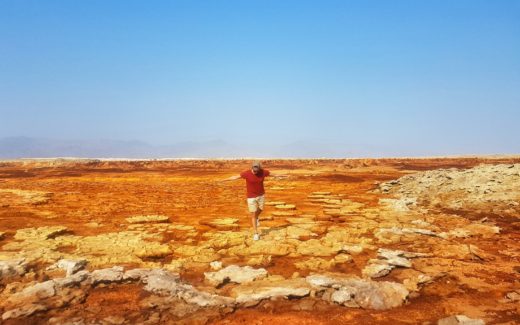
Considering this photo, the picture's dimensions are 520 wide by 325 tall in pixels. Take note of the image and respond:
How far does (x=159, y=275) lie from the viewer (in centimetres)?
616

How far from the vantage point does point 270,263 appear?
709cm

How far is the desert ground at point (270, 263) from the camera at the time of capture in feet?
16.7

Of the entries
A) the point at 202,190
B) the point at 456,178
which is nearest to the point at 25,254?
the point at 202,190

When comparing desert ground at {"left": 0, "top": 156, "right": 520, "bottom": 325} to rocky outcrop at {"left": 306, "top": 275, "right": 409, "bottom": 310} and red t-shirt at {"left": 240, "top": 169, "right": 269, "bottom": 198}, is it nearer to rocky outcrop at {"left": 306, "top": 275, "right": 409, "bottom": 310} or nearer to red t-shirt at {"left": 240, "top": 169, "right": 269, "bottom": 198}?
rocky outcrop at {"left": 306, "top": 275, "right": 409, "bottom": 310}

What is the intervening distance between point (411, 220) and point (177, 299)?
24.0ft

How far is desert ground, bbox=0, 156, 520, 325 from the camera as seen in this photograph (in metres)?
5.09

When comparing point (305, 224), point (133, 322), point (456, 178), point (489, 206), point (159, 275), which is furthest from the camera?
point (456, 178)

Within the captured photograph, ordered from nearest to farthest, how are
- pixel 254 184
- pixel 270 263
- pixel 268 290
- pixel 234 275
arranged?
pixel 268 290, pixel 234 275, pixel 270 263, pixel 254 184

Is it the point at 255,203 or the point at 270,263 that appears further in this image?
the point at 255,203

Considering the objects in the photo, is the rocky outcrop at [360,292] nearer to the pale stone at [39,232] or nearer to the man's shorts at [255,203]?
the man's shorts at [255,203]

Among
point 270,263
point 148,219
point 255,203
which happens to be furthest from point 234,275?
point 148,219

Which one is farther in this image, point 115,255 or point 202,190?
point 202,190

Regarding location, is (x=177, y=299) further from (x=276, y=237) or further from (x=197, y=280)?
(x=276, y=237)

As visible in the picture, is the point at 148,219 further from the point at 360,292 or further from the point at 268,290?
the point at 360,292
